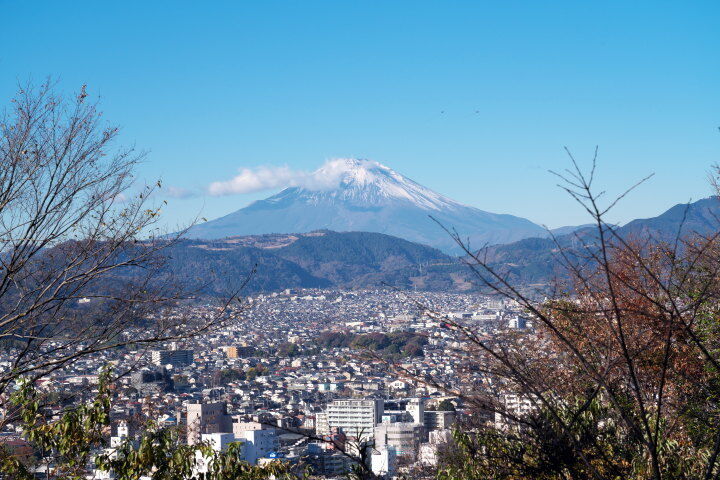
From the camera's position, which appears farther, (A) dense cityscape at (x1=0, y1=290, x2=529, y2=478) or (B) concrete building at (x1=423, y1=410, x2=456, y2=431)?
(B) concrete building at (x1=423, y1=410, x2=456, y2=431)

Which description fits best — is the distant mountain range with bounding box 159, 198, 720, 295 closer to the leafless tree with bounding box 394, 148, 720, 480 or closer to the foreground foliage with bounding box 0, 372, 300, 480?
the leafless tree with bounding box 394, 148, 720, 480

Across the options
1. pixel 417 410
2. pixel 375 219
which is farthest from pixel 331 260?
pixel 417 410

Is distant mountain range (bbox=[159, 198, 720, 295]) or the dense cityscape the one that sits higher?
distant mountain range (bbox=[159, 198, 720, 295])

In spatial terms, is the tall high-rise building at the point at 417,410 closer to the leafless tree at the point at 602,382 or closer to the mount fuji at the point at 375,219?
the leafless tree at the point at 602,382

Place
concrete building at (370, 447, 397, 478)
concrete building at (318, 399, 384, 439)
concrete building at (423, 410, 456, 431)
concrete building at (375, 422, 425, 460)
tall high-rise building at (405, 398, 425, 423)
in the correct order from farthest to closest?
concrete building at (318, 399, 384, 439) → tall high-rise building at (405, 398, 425, 423) → concrete building at (423, 410, 456, 431) → concrete building at (375, 422, 425, 460) → concrete building at (370, 447, 397, 478)

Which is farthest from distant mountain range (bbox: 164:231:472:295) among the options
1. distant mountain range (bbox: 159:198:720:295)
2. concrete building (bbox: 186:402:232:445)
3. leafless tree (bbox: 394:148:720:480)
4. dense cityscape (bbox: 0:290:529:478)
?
leafless tree (bbox: 394:148:720:480)

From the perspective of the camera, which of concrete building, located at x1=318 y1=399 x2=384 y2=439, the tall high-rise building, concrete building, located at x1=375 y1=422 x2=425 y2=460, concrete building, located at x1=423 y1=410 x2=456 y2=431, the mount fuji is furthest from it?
the mount fuji

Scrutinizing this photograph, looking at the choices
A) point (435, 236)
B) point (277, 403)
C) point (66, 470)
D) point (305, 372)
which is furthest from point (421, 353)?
point (435, 236)

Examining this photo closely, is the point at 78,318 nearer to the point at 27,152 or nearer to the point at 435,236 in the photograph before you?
the point at 27,152

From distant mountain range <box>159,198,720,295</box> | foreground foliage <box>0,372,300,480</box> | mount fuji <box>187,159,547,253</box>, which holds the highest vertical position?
mount fuji <box>187,159,547,253</box>

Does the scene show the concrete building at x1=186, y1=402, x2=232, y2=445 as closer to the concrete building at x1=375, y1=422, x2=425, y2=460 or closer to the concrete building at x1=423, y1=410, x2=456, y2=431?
the concrete building at x1=375, y1=422, x2=425, y2=460

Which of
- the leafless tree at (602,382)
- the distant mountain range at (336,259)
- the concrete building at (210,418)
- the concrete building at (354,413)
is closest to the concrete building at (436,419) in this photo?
the concrete building at (354,413)

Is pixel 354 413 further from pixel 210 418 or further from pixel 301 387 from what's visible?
pixel 301 387
